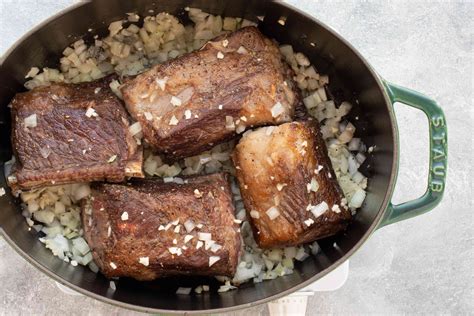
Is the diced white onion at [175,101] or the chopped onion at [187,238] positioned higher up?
the diced white onion at [175,101]

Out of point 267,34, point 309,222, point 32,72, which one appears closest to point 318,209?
point 309,222

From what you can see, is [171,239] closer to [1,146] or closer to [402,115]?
[1,146]

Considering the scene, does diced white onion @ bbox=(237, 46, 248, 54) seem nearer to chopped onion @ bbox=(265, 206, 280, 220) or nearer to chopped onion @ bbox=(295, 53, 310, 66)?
chopped onion @ bbox=(295, 53, 310, 66)

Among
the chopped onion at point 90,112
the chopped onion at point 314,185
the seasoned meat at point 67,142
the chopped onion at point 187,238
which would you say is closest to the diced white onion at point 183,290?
the chopped onion at point 187,238

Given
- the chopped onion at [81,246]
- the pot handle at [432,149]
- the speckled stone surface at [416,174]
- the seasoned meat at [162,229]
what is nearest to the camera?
the pot handle at [432,149]

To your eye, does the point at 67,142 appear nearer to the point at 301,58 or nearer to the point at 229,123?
the point at 229,123

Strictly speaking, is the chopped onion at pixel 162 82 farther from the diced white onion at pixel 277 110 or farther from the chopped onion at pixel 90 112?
the diced white onion at pixel 277 110
